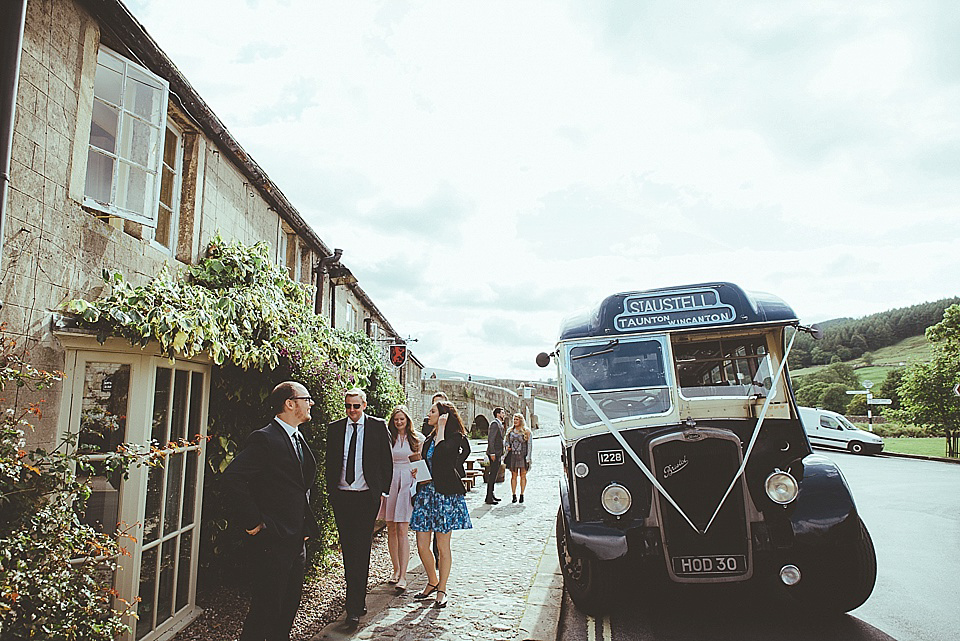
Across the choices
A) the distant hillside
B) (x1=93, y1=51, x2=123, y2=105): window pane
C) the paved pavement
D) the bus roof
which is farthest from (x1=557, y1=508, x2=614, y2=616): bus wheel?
the distant hillside

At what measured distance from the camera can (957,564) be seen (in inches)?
313

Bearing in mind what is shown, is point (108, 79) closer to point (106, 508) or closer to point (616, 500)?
point (106, 508)

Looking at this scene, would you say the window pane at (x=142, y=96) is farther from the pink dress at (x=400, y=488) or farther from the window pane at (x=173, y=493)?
the pink dress at (x=400, y=488)

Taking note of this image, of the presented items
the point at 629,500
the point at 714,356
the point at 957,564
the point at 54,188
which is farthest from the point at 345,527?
the point at 957,564

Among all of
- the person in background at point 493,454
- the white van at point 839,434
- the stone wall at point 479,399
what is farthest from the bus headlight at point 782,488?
the stone wall at point 479,399

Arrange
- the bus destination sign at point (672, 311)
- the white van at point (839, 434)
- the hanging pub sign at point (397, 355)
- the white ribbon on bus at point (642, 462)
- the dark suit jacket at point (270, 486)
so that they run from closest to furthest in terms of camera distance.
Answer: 1. the dark suit jacket at point (270, 486)
2. the white ribbon on bus at point (642, 462)
3. the bus destination sign at point (672, 311)
4. the hanging pub sign at point (397, 355)
5. the white van at point (839, 434)

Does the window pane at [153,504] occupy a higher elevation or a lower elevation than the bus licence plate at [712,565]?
higher

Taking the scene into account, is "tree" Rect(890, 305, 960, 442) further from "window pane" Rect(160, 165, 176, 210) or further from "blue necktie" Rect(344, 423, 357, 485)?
"window pane" Rect(160, 165, 176, 210)

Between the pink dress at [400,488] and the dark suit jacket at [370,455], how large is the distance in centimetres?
73

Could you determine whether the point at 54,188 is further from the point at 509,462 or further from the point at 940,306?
the point at 940,306

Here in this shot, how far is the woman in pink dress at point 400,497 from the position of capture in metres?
6.54

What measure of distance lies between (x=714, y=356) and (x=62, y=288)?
575cm

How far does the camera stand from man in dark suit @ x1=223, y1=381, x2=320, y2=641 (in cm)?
420

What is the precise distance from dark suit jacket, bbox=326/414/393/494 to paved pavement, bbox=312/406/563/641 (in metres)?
1.13
